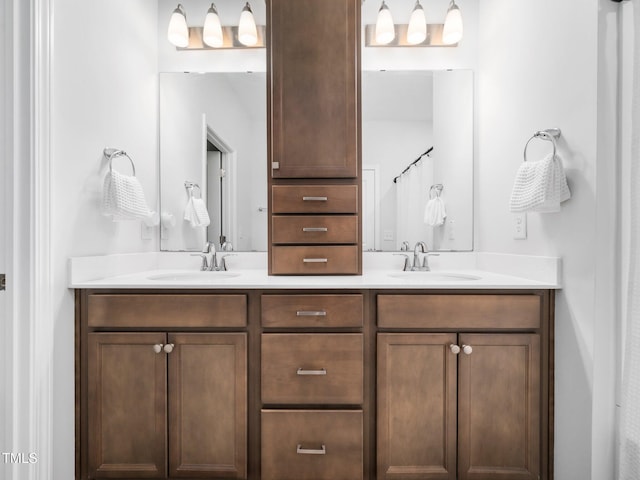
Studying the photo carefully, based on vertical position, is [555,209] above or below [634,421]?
above

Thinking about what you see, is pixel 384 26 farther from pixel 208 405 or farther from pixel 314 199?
pixel 208 405

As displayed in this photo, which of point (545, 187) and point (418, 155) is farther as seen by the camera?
point (418, 155)

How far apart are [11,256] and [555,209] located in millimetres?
1992

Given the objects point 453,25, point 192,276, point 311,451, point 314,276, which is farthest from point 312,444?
point 453,25

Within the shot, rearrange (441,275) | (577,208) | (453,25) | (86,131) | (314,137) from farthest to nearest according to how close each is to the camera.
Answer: (453,25), (441,275), (314,137), (86,131), (577,208)

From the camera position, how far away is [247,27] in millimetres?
1935

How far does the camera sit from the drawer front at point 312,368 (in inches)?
51.3

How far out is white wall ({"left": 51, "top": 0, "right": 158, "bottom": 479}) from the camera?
51.1 inches

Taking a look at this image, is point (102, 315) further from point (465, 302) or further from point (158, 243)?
point (465, 302)

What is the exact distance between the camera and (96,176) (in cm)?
150

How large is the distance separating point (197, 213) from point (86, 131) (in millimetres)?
667

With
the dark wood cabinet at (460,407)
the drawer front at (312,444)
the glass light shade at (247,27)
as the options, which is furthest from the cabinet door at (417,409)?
the glass light shade at (247,27)

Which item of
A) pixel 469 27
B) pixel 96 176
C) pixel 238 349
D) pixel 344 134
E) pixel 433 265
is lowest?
pixel 238 349

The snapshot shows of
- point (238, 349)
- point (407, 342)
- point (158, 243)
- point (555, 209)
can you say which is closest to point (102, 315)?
point (238, 349)
